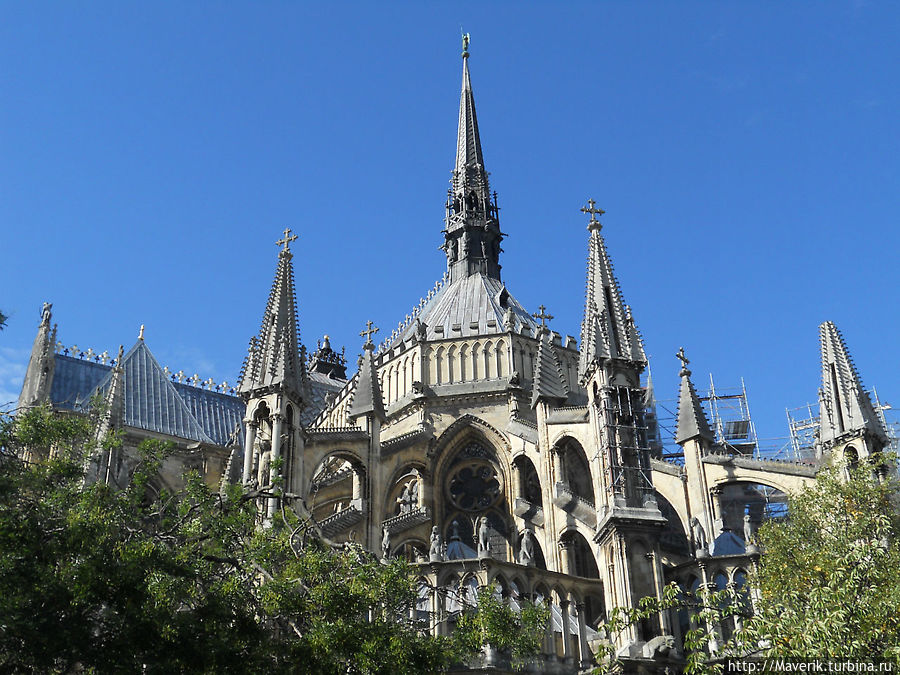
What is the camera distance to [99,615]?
16125mm

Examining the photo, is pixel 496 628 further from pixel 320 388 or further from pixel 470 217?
pixel 320 388

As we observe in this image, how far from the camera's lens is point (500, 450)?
126 feet

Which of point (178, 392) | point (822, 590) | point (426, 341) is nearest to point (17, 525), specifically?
point (822, 590)

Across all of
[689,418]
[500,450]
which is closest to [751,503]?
[689,418]

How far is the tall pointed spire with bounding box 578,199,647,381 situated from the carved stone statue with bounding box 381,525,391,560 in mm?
8069

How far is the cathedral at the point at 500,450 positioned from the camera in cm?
2794

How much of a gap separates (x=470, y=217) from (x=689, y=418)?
69.1 ft

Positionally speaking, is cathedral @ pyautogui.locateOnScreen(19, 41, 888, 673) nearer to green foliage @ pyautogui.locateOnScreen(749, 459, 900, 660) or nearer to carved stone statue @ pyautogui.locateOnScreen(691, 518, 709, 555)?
carved stone statue @ pyautogui.locateOnScreen(691, 518, 709, 555)

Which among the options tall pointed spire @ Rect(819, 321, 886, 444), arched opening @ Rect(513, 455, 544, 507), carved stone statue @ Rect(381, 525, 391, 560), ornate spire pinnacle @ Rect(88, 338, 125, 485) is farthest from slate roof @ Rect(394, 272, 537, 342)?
tall pointed spire @ Rect(819, 321, 886, 444)

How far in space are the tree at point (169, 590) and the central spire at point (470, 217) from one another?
32.1m

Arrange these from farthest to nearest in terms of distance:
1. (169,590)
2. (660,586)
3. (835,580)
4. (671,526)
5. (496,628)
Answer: (671,526), (660,586), (496,628), (835,580), (169,590)

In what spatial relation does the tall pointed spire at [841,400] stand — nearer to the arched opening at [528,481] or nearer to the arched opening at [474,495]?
the arched opening at [528,481]

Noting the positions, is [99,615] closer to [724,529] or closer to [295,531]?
[295,531]

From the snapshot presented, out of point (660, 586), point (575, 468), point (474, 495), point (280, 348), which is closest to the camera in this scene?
point (660, 586)
